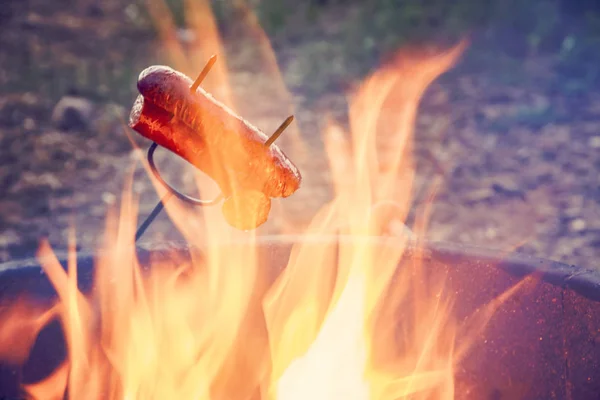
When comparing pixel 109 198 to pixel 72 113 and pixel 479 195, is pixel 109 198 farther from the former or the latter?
pixel 479 195

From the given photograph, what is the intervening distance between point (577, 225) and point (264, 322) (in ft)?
8.77

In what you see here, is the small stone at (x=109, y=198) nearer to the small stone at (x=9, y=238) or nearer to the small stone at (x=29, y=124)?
the small stone at (x=9, y=238)

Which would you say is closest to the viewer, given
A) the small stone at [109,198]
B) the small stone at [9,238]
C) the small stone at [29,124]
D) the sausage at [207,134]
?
the sausage at [207,134]

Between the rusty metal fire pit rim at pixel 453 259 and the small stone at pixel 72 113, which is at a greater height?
the small stone at pixel 72 113

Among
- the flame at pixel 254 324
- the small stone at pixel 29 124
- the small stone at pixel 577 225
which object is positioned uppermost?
the small stone at pixel 29 124

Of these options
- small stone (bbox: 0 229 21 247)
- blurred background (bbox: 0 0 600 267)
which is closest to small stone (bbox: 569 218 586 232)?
blurred background (bbox: 0 0 600 267)

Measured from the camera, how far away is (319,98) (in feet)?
18.5

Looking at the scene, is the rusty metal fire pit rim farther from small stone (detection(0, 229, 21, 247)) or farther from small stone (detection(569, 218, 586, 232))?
small stone (detection(569, 218, 586, 232))

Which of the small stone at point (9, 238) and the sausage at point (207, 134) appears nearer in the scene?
the sausage at point (207, 134)

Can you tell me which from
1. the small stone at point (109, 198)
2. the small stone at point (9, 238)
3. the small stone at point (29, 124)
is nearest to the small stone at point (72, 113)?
the small stone at point (29, 124)

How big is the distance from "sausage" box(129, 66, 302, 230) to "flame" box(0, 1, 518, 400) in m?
0.40

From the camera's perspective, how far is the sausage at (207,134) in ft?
3.92

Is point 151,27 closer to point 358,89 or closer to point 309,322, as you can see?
point 358,89

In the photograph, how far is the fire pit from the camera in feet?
4.65
